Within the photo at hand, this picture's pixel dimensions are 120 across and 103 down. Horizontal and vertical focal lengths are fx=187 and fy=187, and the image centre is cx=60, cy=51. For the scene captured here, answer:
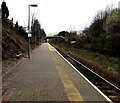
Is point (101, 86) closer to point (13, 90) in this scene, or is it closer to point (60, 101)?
point (60, 101)

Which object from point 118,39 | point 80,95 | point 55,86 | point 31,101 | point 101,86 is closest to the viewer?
point 31,101

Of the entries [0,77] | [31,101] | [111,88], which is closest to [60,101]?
[31,101]

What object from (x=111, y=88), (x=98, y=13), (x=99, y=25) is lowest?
(x=111, y=88)

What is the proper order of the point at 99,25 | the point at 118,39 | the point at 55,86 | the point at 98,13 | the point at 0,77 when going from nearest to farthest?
1. the point at 55,86
2. the point at 0,77
3. the point at 118,39
4. the point at 99,25
5. the point at 98,13

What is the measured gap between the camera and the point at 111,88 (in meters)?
8.51

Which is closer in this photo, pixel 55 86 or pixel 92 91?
pixel 92 91

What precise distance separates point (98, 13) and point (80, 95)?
6290 cm

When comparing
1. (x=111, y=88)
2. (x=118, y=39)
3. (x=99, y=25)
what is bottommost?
(x=111, y=88)

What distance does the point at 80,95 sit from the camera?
6895mm

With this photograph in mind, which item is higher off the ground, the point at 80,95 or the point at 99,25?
the point at 99,25

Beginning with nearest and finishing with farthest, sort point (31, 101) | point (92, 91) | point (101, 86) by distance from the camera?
point (31, 101), point (92, 91), point (101, 86)

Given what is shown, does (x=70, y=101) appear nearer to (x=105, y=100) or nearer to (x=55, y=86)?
(x=105, y=100)

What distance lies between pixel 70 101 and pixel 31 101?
1275mm

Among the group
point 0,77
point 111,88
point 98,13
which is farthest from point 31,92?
point 98,13
